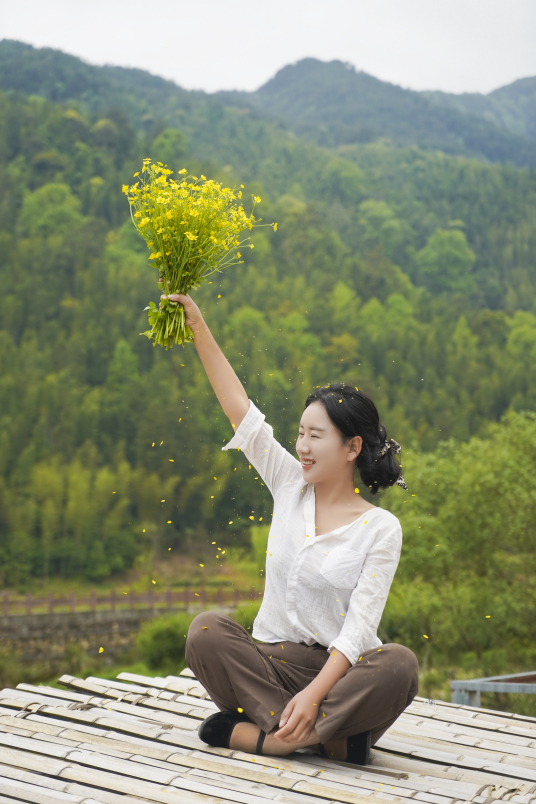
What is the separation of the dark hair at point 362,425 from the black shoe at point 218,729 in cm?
82

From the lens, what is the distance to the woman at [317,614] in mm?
2260

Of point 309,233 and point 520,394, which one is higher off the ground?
point 309,233

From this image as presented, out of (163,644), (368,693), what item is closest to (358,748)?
(368,693)

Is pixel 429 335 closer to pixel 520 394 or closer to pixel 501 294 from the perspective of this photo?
pixel 520 394

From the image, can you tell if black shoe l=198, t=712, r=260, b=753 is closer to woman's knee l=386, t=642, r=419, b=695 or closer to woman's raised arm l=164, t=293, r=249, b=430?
woman's knee l=386, t=642, r=419, b=695

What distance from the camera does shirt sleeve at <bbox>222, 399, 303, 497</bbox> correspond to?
2512mm

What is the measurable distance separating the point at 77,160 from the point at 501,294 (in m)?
35.9

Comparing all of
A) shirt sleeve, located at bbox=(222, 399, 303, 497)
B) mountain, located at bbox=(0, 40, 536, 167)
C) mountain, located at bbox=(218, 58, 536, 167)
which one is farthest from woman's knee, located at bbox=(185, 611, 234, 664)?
mountain, located at bbox=(218, 58, 536, 167)

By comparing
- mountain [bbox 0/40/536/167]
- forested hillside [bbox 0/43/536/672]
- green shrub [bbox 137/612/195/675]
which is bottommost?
green shrub [bbox 137/612/195/675]

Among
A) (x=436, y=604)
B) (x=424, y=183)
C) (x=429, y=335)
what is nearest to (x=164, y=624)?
(x=436, y=604)

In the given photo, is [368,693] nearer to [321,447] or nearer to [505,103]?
[321,447]

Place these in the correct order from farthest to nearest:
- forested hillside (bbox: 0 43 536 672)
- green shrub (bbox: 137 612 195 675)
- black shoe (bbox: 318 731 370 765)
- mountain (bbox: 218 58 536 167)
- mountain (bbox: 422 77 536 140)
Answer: mountain (bbox: 422 77 536 140) → mountain (bbox: 218 58 536 167) → green shrub (bbox: 137 612 195 675) → forested hillside (bbox: 0 43 536 672) → black shoe (bbox: 318 731 370 765)

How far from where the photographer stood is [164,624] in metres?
22.1

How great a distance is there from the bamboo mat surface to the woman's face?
2.69ft
